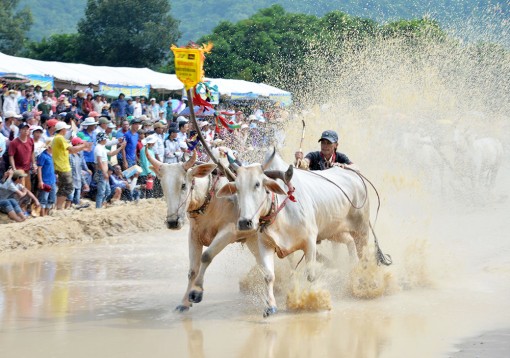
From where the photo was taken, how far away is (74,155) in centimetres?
1550

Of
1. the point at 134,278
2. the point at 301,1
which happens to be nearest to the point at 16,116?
the point at 134,278

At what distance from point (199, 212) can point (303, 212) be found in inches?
39.7

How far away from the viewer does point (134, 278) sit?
11.6m

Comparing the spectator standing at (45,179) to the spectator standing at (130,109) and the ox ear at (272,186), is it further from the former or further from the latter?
the spectator standing at (130,109)

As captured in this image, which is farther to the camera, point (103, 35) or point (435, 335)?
point (103, 35)

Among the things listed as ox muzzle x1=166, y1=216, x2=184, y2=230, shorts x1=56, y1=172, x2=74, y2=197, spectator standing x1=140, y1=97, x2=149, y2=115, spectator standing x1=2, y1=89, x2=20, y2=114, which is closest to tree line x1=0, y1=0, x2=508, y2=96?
spectator standing x1=140, y1=97, x2=149, y2=115

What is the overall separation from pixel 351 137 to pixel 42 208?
4.89 metres

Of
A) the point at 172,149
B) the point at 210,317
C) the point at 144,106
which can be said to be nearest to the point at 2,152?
the point at 172,149

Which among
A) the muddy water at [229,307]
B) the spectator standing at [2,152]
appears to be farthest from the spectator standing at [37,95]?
the muddy water at [229,307]

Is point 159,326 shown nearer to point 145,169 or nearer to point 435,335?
point 435,335

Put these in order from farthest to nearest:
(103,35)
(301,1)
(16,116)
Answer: (301,1), (103,35), (16,116)

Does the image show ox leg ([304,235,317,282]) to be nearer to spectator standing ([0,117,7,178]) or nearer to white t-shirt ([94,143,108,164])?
spectator standing ([0,117,7,178])

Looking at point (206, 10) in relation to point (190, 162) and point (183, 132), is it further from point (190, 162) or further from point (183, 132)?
point (190, 162)

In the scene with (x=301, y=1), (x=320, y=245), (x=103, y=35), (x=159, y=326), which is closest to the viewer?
(x=159, y=326)
